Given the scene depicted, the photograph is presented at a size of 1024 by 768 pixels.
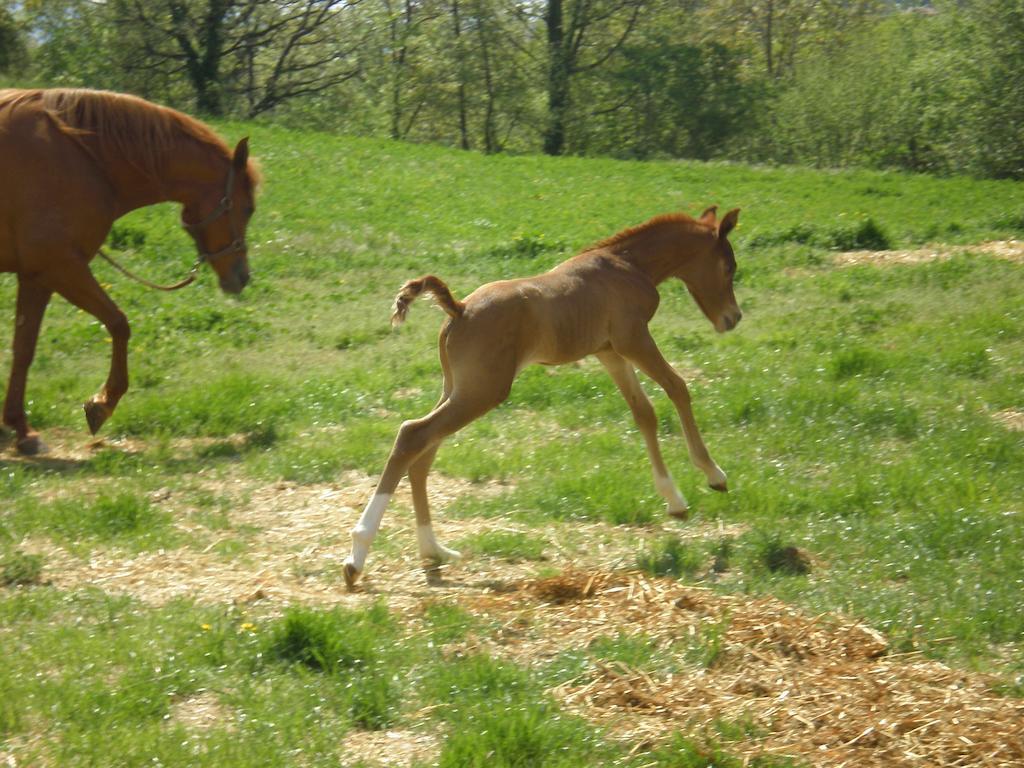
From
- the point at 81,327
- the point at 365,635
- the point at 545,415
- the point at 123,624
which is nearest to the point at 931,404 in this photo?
the point at 545,415

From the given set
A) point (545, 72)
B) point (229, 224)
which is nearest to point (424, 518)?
point (229, 224)

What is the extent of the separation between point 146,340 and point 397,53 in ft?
105

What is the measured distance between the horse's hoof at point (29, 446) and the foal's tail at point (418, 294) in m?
3.87

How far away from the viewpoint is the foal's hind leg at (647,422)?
722 cm

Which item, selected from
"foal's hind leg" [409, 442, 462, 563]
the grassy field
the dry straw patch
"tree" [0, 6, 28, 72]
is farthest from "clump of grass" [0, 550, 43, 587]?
"tree" [0, 6, 28, 72]

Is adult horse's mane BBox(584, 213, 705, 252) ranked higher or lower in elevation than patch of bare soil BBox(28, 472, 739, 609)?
higher

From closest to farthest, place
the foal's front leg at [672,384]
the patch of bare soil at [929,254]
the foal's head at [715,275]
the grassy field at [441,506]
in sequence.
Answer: the grassy field at [441,506] < the foal's front leg at [672,384] < the foal's head at [715,275] < the patch of bare soil at [929,254]

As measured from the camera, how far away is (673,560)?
21.5ft

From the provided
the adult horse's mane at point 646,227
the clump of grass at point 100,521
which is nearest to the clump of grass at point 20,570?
the clump of grass at point 100,521

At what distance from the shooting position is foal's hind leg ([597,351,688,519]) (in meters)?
7.22

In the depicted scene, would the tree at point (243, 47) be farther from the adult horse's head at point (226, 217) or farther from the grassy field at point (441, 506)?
the adult horse's head at point (226, 217)

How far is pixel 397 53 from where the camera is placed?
41656 mm

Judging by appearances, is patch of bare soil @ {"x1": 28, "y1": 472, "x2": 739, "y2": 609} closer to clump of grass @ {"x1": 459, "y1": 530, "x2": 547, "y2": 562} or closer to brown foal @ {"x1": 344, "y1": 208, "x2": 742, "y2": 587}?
clump of grass @ {"x1": 459, "y1": 530, "x2": 547, "y2": 562}

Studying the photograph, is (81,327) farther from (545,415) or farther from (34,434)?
(545,415)
